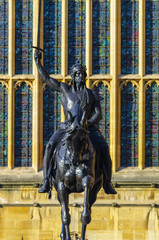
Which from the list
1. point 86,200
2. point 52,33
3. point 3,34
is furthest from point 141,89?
point 86,200

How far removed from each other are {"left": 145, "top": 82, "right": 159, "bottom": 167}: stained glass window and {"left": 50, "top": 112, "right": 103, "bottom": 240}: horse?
864cm

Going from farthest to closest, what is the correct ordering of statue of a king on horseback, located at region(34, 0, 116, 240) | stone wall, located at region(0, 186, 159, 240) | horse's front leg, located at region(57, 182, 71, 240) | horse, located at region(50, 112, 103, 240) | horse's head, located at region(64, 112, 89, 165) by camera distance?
stone wall, located at region(0, 186, 159, 240) < horse's front leg, located at region(57, 182, 71, 240) < statue of a king on horseback, located at region(34, 0, 116, 240) < horse, located at region(50, 112, 103, 240) < horse's head, located at region(64, 112, 89, 165)

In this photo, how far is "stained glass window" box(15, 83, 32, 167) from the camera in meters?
22.4

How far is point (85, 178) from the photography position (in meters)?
13.3

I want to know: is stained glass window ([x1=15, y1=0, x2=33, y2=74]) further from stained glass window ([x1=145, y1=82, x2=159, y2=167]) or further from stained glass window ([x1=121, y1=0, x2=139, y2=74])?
stained glass window ([x1=145, y1=82, x2=159, y2=167])

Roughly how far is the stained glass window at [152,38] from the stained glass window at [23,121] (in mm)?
→ 2994

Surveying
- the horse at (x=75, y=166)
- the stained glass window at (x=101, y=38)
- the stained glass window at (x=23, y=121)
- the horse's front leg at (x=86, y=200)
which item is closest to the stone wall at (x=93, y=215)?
the stained glass window at (x=23, y=121)

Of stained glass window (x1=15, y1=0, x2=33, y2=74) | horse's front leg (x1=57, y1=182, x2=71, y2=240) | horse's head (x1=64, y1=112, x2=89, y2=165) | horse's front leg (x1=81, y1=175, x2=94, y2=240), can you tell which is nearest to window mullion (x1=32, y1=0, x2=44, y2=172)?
stained glass window (x1=15, y1=0, x2=33, y2=74)

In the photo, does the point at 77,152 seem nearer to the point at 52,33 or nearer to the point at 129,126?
the point at 129,126

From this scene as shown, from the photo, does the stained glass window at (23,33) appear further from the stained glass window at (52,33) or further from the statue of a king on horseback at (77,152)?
the statue of a king on horseback at (77,152)

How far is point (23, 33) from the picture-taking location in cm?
2245

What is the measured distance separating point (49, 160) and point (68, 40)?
873cm

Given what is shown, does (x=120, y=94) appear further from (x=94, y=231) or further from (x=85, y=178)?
(x=85, y=178)

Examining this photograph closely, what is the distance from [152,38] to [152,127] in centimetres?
215
